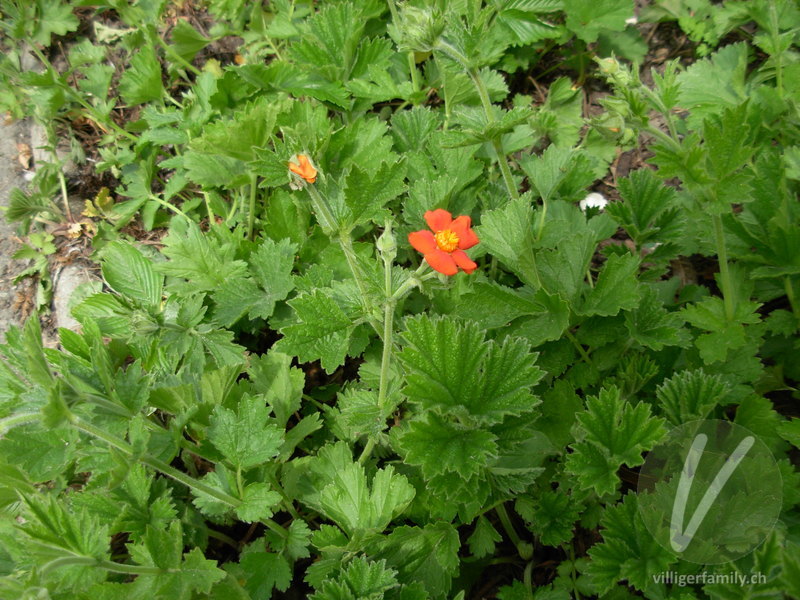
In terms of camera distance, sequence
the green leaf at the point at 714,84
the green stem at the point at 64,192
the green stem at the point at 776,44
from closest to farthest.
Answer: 1. the green stem at the point at 776,44
2. the green leaf at the point at 714,84
3. the green stem at the point at 64,192

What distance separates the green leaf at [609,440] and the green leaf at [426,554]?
1.61 feet

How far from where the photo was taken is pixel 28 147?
12.7ft

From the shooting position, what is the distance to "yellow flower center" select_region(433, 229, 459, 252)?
1.78 meters

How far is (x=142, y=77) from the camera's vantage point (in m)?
3.22

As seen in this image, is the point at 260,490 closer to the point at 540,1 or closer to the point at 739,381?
the point at 739,381

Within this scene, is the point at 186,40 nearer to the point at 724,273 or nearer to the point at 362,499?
the point at 362,499

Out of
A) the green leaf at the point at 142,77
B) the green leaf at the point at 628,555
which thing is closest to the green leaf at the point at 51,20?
the green leaf at the point at 142,77

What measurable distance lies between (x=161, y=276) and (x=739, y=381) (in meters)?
2.39

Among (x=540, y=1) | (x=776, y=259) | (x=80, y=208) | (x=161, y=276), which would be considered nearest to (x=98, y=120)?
(x=80, y=208)

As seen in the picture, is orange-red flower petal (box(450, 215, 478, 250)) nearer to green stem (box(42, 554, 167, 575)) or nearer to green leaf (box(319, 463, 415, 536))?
green leaf (box(319, 463, 415, 536))

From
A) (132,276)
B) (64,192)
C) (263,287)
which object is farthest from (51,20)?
(263,287)

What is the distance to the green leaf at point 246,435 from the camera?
2.01m

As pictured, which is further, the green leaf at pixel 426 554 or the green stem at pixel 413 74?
the green stem at pixel 413 74

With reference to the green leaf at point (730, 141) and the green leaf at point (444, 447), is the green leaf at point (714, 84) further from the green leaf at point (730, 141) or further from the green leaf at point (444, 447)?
the green leaf at point (444, 447)
